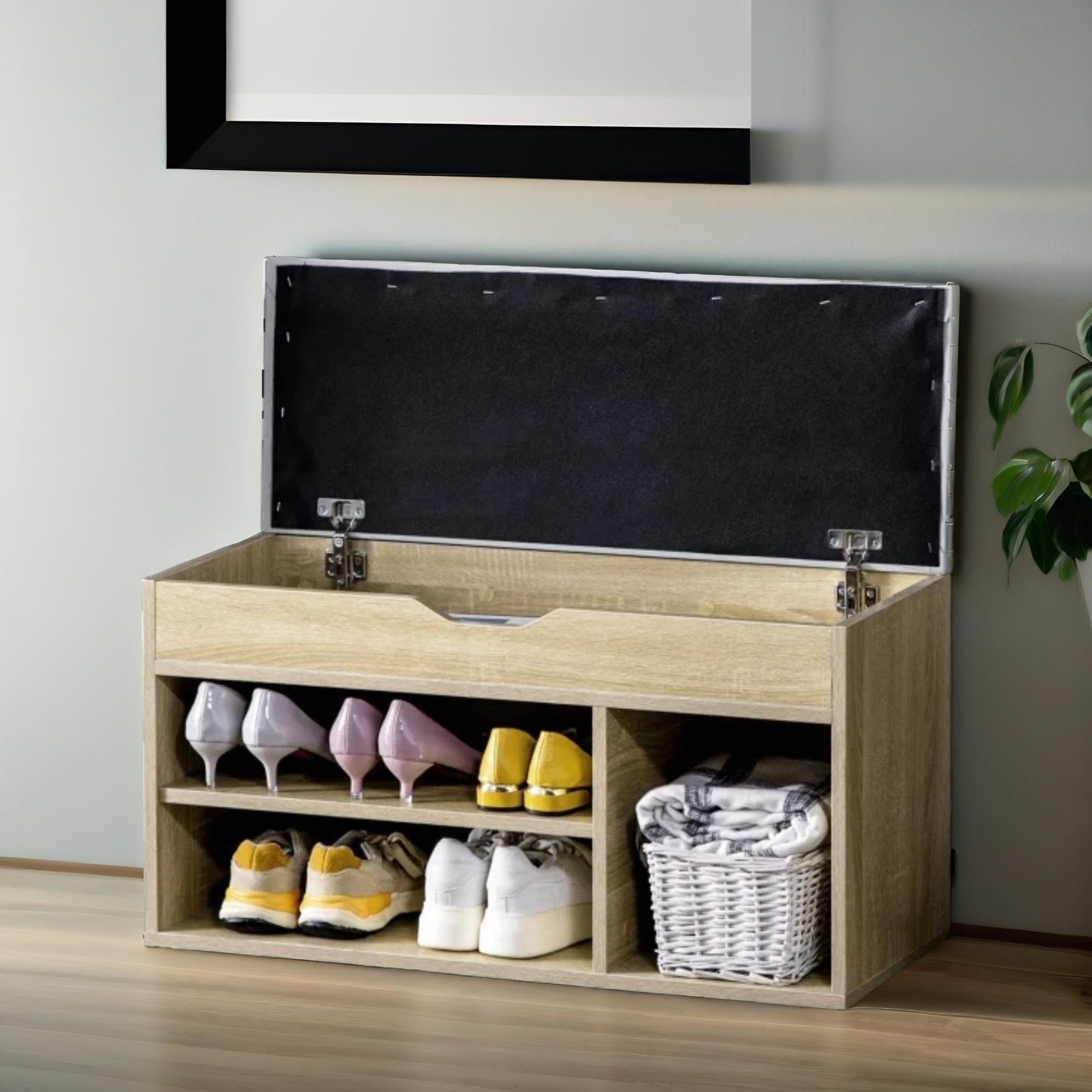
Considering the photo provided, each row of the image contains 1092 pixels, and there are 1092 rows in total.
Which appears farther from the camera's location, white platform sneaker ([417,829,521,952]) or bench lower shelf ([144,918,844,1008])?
white platform sneaker ([417,829,521,952])

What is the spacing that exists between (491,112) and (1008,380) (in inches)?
33.4

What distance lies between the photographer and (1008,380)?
2.50 meters

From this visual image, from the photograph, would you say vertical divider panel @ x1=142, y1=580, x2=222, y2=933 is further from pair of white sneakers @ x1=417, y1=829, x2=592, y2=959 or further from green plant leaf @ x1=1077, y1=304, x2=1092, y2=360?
green plant leaf @ x1=1077, y1=304, x2=1092, y2=360

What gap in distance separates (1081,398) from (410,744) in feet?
3.20

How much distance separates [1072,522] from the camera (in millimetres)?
2465

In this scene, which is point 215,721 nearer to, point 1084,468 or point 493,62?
point 493,62

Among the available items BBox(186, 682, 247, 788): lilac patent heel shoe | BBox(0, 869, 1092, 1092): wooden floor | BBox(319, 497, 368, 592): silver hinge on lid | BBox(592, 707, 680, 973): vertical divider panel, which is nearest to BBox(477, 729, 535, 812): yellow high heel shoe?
BBox(592, 707, 680, 973): vertical divider panel

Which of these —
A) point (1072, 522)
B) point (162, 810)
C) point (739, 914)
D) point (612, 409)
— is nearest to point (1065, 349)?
point (1072, 522)

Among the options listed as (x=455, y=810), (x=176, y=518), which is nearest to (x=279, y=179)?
(x=176, y=518)

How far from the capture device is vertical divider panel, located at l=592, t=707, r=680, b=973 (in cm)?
253

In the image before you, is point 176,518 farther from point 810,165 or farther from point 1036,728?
point 1036,728

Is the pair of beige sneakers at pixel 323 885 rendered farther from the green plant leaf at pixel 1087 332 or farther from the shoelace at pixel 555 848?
the green plant leaf at pixel 1087 332

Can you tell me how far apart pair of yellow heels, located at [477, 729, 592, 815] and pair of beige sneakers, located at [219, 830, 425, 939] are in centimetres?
19

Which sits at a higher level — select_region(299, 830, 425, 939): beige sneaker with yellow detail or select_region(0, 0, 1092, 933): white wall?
select_region(0, 0, 1092, 933): white wall
